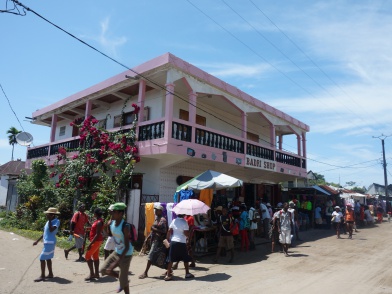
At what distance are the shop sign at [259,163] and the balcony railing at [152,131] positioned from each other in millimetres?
4836

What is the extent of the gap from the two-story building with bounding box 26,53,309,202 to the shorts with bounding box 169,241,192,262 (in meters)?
4.26

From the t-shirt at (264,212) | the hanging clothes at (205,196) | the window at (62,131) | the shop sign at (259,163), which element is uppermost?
the window at (62,131)

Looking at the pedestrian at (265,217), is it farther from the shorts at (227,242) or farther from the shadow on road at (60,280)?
the shadow on road at (60,280)

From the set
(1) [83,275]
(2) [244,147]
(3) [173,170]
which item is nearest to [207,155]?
(3) [173,170]

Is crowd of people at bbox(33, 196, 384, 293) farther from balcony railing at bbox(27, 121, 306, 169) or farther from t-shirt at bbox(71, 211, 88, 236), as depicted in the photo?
balcony railing at bbox(27, 121, 306, 169)

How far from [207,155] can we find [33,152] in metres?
11.6

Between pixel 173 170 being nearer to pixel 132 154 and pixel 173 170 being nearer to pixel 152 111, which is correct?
pixel 132 154

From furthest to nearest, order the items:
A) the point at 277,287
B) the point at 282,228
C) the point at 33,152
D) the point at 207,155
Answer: the point at 33,152 → the point at 207,155 → the point at 282,228 → the point at 277,287

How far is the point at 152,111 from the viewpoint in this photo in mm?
13344

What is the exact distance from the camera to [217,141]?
41.7 feet

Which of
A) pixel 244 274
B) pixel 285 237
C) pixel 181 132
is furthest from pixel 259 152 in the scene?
pixel 244 274

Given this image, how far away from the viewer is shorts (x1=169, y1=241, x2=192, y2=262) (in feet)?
21.8

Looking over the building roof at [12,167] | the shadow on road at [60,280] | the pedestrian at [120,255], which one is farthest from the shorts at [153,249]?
the building roof at [12,167]

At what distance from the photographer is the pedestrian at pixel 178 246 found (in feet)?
21.8
